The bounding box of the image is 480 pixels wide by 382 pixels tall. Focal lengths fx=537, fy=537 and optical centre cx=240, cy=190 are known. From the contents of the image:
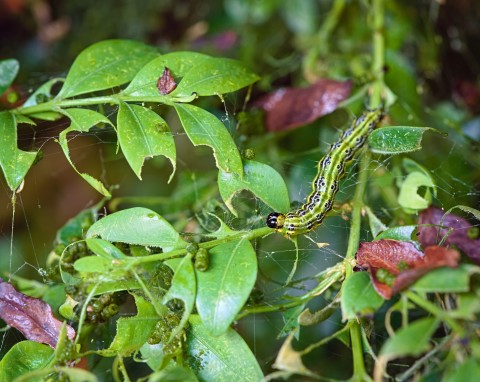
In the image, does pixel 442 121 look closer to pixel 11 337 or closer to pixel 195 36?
pixel 195 36

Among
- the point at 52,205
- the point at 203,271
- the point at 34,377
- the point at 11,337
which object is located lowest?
the point at 52,205

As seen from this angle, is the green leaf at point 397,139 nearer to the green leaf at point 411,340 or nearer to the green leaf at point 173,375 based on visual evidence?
the green leaf at point 411,340

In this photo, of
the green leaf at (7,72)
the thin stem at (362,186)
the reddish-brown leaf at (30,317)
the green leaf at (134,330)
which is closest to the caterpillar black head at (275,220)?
the thin stem at (362,186)

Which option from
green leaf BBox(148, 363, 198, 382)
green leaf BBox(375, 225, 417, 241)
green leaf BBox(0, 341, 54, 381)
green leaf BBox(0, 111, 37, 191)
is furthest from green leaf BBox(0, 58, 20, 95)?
green leaf BBox(375, 225, 417, 241)

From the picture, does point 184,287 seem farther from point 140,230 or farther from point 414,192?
point 414,192

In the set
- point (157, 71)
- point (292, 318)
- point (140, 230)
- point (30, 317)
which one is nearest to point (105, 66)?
point (157, 71)

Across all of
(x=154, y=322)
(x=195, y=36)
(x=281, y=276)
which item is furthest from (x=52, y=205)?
(x=154, y=322)
